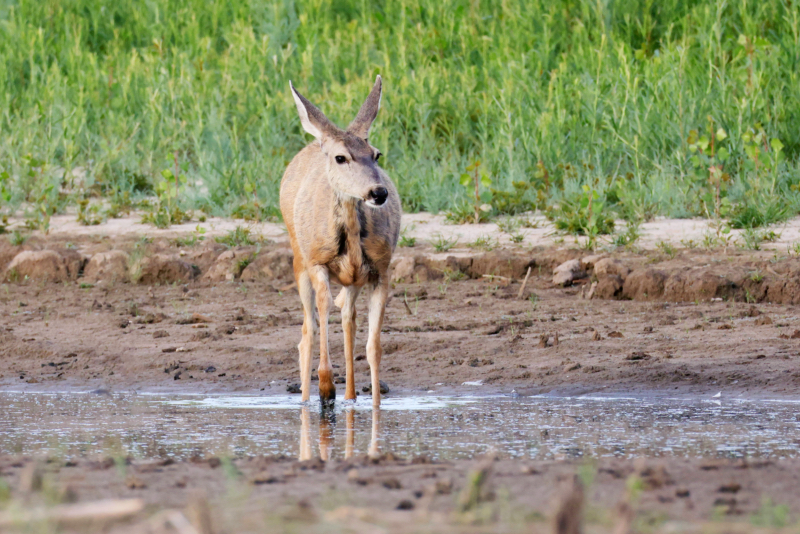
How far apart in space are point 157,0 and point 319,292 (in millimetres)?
11993

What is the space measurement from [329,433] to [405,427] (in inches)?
16.1

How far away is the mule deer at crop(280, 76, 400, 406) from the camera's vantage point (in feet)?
22.2

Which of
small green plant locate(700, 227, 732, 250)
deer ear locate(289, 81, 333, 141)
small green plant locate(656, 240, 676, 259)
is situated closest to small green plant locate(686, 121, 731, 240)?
small green plant locate(700, 227, 732, 250)

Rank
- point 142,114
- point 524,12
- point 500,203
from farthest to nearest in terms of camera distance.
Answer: point 524,12
point 142,114
point 500,203

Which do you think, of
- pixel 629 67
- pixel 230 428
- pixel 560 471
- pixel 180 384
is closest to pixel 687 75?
pixel 629 67

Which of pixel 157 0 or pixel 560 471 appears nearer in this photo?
pixel 560 471

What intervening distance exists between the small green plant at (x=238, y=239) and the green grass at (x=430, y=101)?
746 millimetres

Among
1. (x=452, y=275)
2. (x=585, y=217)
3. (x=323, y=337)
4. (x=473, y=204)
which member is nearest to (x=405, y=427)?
(x=323, y=337)

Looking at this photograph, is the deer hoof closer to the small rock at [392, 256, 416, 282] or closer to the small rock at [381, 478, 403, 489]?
the small rock at [381, 478, 403, 489]

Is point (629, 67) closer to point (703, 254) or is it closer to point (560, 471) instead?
point (703, 254)

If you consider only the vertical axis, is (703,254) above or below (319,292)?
below

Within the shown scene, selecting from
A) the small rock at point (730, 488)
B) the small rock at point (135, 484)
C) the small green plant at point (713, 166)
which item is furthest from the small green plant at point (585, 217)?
A: the small rock at point (135, 484)

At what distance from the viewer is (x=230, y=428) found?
19.0 ft

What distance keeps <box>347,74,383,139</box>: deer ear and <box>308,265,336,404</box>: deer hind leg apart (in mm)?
940
